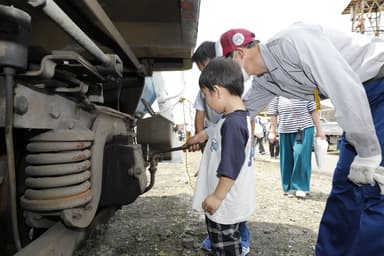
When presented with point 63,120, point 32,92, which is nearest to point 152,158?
point 63,120

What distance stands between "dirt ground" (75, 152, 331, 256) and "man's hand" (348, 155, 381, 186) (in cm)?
99

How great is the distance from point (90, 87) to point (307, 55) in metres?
0.96

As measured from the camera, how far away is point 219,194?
1.54 meters

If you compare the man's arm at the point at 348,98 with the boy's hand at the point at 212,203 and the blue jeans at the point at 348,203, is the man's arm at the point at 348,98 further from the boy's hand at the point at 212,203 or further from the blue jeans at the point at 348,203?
the boy's hand at the point at 212,203

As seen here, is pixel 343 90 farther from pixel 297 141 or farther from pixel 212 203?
pixel 297 141

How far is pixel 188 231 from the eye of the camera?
8.47 ft

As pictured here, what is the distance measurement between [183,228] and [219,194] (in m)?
1.24

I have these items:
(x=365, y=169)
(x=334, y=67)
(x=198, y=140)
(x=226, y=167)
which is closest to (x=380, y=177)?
(x=365, y=169)

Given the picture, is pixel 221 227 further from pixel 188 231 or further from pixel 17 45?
pixel 17 45

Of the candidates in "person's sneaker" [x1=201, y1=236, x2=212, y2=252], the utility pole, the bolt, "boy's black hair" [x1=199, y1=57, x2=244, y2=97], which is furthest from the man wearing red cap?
the utility pole

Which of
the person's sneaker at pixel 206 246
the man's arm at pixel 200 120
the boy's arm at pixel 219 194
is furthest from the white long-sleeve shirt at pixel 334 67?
the person's sneaker at pixel 206 246

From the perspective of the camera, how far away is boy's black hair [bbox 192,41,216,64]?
2580 millimetres

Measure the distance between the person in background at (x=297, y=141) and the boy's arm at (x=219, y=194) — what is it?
2636mm

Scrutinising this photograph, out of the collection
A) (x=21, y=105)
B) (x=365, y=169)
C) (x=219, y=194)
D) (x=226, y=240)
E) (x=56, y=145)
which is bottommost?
(x=226, y=240)
